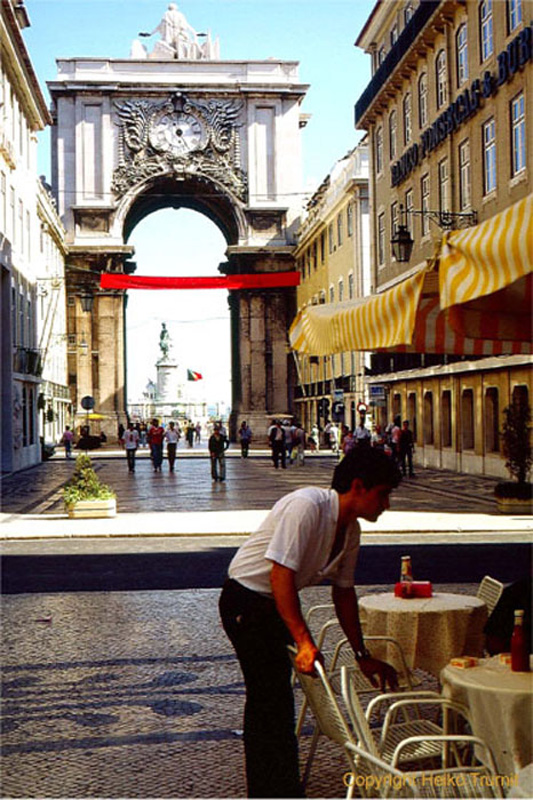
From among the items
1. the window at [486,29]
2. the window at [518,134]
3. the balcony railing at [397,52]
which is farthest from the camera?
the balcony railing at [397,52]

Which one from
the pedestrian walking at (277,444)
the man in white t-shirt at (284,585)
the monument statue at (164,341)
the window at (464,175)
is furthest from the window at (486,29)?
the monument statue at (164,341)

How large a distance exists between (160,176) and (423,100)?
34737 millimetres

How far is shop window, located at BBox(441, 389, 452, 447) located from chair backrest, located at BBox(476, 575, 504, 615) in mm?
29332

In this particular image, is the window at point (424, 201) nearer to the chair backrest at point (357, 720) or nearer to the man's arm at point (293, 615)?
the man's arm at point (293, 615)

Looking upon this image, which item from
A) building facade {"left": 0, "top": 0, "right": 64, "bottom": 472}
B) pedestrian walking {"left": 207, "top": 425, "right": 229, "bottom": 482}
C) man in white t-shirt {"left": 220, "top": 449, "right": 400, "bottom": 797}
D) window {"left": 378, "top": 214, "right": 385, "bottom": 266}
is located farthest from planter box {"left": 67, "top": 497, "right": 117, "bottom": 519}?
window {"left": 378, "top": 214, "right": 385, "bottom": 266}

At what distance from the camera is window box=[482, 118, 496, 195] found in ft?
98.1

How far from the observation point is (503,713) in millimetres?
4730

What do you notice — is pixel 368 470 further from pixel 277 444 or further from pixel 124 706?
pixel 277 444

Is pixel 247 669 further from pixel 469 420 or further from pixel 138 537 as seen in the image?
pixel 469 420

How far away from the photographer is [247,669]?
4793mm

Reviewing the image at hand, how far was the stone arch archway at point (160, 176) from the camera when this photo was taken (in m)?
70.1

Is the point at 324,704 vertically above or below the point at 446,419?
below

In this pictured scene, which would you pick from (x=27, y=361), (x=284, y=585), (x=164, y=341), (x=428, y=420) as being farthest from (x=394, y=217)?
(x=164, y=341)

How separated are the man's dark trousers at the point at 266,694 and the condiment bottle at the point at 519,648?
3.36ft
